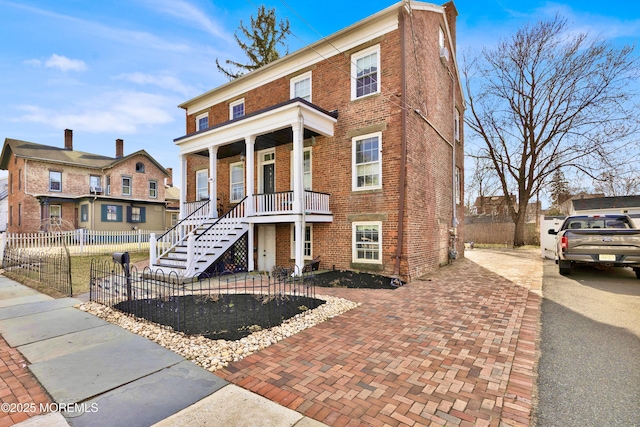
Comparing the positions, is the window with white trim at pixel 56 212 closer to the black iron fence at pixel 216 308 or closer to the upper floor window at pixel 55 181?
the upper floor window at pixel 55 181

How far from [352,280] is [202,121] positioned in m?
12.1

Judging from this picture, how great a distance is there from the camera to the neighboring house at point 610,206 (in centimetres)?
1648

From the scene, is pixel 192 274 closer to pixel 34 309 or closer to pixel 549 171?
pixel 34 309

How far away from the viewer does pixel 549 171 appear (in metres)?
21.3

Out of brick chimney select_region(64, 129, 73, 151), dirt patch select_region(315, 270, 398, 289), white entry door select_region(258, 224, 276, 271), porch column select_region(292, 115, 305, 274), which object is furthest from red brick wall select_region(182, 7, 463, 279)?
brick chimney select_region(64, 129, 73, 151)

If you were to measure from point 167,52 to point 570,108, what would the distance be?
2392 centimetres

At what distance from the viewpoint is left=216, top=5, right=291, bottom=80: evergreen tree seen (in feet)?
76.8

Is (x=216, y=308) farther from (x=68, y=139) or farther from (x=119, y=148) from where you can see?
(x=68, y=139)

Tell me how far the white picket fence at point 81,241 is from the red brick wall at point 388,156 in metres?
10.7

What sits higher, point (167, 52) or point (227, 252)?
point (167, 52)

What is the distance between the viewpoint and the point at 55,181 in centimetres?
2505

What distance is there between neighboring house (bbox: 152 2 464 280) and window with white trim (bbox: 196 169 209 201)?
2.13 m

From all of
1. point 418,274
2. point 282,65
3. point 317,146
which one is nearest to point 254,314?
point 418,274

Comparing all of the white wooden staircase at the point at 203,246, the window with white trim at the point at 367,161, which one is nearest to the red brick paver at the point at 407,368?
the window with white trim at the point at 367,161
